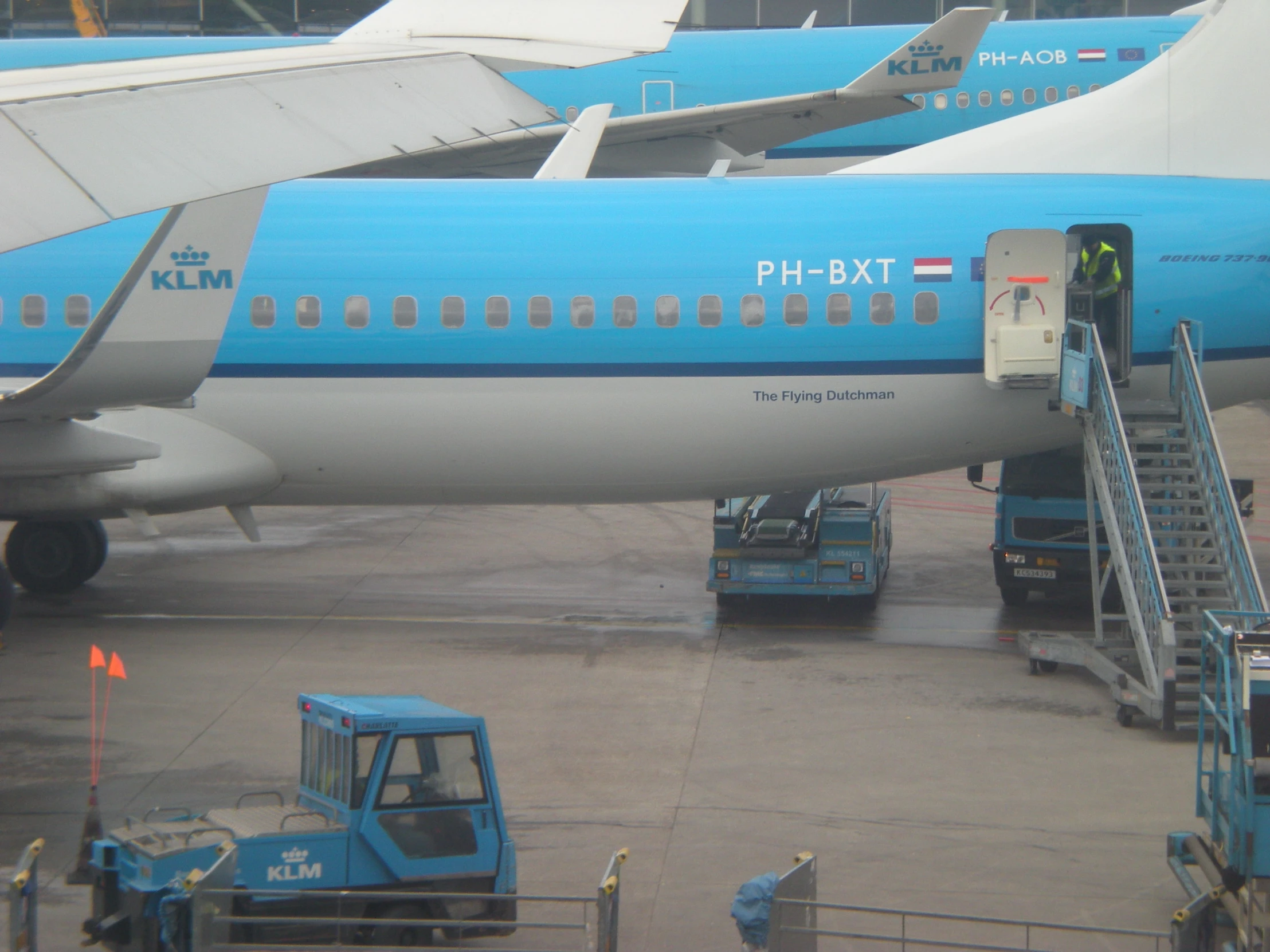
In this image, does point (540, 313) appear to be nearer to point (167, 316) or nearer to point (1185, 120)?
point (167, 316)

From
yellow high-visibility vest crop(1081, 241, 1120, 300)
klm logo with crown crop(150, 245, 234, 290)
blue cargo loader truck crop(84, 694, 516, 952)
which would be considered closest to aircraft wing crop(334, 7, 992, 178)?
yellow high-visibility vest crop(1081, 241, 1120, 300)

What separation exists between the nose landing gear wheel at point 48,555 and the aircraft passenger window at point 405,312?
6379 mm

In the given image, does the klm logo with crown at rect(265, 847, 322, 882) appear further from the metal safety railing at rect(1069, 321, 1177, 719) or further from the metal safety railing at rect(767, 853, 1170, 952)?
the metal safety railing at rect(1069, 321, 1177, 719)

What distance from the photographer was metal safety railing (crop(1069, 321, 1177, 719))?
642 inches

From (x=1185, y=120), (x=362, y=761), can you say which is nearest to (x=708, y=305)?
(x=1185, y=120)

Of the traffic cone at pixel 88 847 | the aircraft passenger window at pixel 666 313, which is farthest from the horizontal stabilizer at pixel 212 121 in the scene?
the aircraft passenger window at pixel 666 313

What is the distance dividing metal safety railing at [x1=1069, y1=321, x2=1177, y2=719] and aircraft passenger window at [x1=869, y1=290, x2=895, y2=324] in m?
2.37

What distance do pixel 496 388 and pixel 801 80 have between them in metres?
16.1

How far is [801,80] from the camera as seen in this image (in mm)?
32375

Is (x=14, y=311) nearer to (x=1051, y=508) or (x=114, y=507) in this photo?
(x=114, y=507)

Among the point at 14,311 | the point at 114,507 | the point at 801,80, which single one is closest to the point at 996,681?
the point at 114,507

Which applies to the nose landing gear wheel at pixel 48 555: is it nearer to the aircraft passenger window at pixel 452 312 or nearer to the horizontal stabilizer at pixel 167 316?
the aircraft passenger window at pixel 452 312

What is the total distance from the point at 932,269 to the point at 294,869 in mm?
12058

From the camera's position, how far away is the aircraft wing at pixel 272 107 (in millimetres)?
8125
